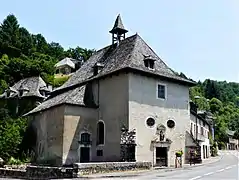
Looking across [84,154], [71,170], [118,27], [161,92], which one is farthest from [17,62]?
[71,170]

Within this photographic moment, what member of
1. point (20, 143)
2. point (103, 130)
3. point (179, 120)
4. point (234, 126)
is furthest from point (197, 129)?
point (234, 126)

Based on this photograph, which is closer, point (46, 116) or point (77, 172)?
point (77, 172)

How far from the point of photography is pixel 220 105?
147m

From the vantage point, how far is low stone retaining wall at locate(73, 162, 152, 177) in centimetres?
2434

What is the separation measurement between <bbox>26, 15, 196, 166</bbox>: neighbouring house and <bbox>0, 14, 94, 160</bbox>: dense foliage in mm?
5643

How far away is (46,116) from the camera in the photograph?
39.8 metres

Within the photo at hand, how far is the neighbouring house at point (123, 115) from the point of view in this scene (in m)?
33.8

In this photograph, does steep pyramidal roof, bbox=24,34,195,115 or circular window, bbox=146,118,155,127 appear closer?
circular window, bbox=146,118,155,127

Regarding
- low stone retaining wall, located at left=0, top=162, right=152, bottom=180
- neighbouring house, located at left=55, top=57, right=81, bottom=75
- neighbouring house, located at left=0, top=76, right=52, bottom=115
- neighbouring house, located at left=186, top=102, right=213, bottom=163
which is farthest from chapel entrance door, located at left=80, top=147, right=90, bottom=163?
neighbouring house, located at left=55, top=57, right=81, bottom=75

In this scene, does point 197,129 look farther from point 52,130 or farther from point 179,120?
point 52,130

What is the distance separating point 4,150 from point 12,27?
8014 cm

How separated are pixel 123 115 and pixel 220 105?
396 ft

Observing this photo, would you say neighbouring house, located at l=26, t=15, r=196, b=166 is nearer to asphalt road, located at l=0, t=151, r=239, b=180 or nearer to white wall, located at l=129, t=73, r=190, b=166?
white wall, located at l=129, t=73, r=190, b=166

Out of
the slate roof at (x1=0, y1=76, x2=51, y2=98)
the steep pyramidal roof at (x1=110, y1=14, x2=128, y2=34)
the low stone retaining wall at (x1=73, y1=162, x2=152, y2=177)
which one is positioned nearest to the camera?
the low stone retaining wall at (x1=73, y1=162, x2=152, y2=177)
